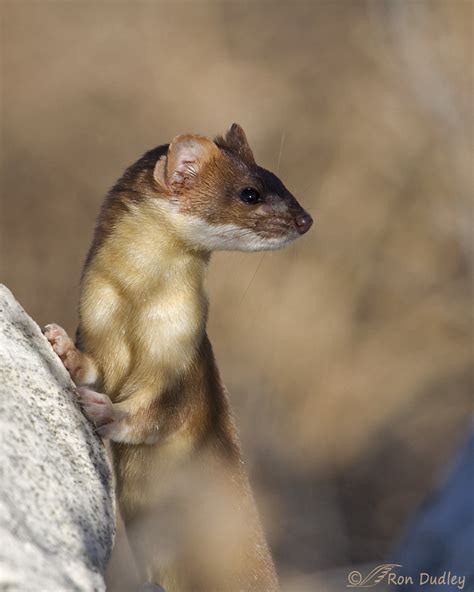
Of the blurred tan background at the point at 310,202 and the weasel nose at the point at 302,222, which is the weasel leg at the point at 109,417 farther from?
the blurred tan background at the point at 310,202

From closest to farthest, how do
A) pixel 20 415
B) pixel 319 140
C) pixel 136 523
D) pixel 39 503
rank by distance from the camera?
pixel 39 503
pixel 20 415
pixel 136 523
pixel 319 140

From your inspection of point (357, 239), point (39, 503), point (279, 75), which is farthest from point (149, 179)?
point (279, 75)

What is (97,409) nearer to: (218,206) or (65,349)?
(65,349)

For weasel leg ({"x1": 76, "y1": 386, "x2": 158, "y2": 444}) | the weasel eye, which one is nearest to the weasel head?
the weasel eye

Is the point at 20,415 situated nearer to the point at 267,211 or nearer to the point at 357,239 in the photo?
the point at 267,211

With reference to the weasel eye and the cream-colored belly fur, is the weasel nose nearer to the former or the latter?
the weasel eye

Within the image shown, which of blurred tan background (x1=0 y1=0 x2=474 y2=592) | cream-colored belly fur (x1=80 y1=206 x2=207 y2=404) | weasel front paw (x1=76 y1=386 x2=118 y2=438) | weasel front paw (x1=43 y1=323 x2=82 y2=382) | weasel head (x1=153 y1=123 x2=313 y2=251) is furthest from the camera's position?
blurred tan background (x1=0 y1=0 x2=474 y2=592)

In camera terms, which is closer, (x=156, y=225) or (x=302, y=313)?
(x=156, y=225)
